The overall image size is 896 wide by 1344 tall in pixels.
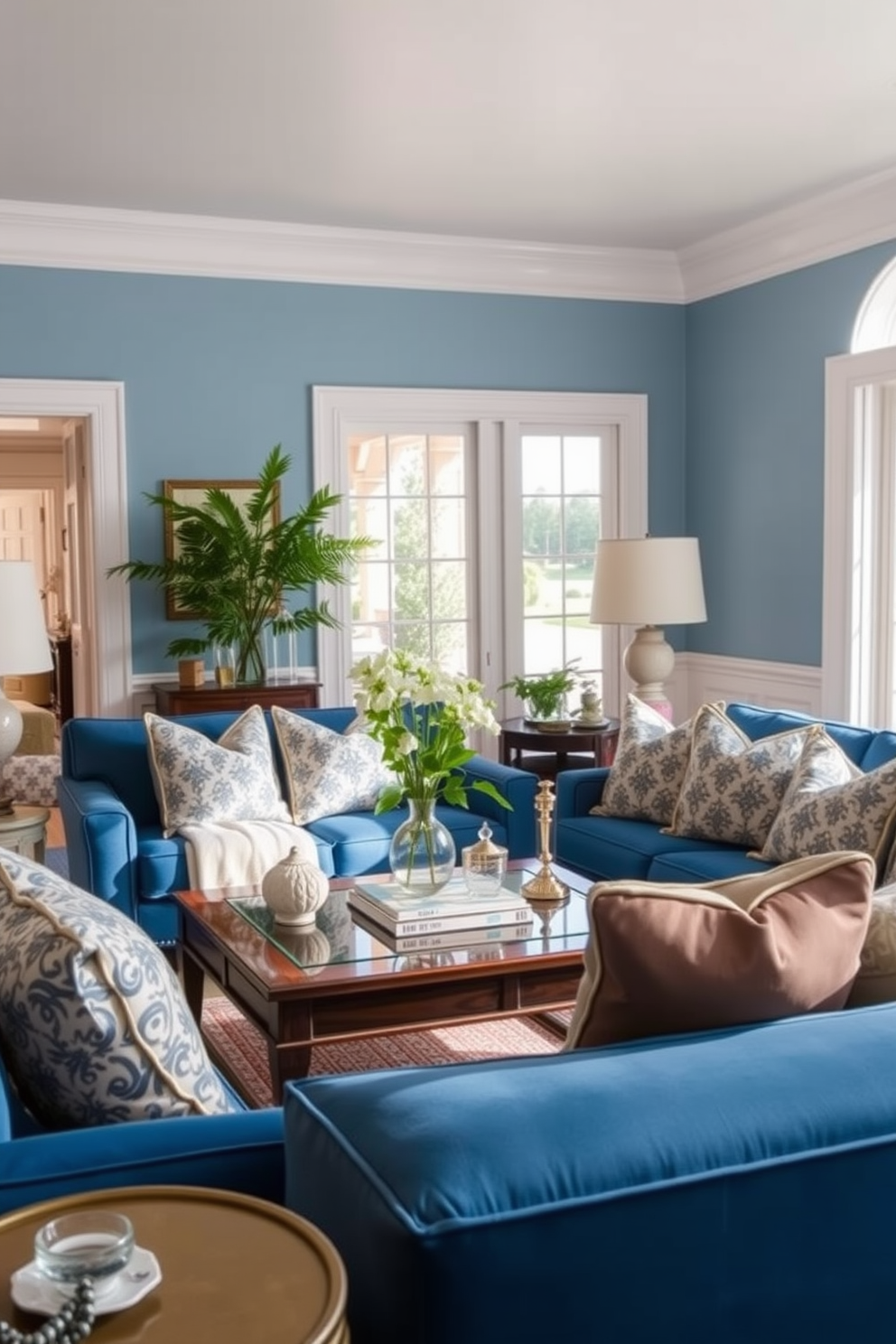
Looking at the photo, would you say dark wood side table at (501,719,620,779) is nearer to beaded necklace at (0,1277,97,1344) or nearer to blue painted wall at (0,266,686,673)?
blue painted wall at (0,266,686,673)

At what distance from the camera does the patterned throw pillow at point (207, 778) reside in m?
4.46

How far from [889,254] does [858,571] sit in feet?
4.20

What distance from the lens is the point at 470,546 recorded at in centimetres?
682

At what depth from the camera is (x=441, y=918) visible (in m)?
3.30

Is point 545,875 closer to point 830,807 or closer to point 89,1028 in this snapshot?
point 830,807

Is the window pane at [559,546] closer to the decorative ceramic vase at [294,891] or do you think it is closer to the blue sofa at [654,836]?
the blue sofa at [654,836]

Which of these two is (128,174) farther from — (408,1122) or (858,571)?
(408,1122)

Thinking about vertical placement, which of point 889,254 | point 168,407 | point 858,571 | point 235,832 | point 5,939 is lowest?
point 235,832

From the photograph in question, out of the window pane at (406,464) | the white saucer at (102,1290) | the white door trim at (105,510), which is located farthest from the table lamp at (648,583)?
the white saucer at (102,1290)

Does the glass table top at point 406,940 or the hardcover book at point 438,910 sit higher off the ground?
the hardcover book at point 438,910

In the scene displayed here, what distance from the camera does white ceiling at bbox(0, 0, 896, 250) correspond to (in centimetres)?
383

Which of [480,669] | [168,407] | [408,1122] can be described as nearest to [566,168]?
[168,407]

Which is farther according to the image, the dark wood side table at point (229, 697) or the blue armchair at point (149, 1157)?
the dark wood side table at point (229, 697)

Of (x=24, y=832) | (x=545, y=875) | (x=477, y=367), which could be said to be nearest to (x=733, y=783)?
(x=545, y=875)
